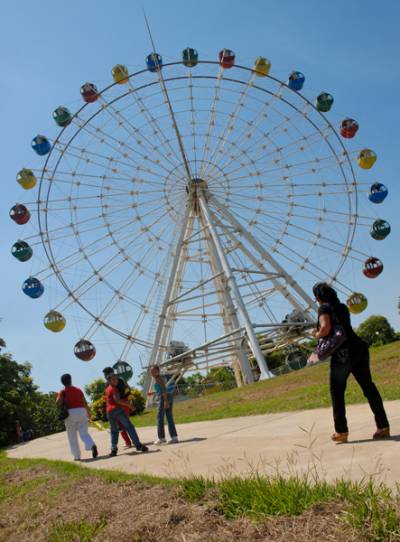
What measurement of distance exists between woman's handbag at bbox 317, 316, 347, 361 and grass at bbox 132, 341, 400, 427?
168 inches

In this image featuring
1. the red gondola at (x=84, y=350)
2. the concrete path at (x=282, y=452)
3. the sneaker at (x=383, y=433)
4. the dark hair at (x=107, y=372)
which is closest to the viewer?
the concrete path at (x=282, y=452)

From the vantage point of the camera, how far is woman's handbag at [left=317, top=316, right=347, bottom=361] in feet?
20.9

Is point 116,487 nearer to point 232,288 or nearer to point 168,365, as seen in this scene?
point 232,288

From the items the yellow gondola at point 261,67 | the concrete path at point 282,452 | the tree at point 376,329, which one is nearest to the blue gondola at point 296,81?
the yellow gondola at point 261,67

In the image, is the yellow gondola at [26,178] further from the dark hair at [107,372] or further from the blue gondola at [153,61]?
the dark hair at [107,372]

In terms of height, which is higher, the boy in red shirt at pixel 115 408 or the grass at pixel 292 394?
the boy in red shirt at pixel 115 408

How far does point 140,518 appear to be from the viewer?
15.7 ft

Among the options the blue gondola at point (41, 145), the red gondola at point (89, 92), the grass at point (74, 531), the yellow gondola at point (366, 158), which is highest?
the red gondola at point (89, 92)

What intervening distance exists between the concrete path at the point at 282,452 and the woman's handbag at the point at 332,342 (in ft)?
2.88

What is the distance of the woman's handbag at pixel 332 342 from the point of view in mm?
6363

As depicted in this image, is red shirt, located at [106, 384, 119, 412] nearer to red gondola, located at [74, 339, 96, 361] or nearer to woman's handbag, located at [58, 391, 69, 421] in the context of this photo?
woman's handbag, located at [58, 391, 69, 421]

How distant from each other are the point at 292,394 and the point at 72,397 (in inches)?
292

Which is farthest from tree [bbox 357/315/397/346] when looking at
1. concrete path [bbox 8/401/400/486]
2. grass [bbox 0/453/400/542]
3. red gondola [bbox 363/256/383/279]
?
grass [bbox 0/453/400/542]

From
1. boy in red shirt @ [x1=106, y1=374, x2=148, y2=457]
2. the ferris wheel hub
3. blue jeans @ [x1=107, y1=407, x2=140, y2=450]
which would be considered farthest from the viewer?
the ferris wheel hub
